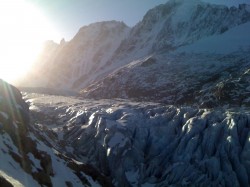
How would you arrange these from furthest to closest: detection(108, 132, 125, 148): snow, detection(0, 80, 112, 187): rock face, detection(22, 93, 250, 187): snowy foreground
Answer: detection(108, 132, 125, 148): snow → detection(22, 93, 250, 187): snowy foreground → detection(0, 80, 112, 187): rock face

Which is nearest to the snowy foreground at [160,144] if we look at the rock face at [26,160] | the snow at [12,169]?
the rock face at [26,160]

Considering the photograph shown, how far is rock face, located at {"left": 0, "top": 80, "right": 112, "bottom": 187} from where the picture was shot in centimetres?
7044

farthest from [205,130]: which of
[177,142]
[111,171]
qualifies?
[111,171]

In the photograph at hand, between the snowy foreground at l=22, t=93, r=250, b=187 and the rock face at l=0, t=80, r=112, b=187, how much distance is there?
3860mm

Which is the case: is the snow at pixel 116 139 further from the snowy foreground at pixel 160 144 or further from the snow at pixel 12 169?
the snow at pixel 12 169

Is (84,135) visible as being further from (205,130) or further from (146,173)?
(205,130)

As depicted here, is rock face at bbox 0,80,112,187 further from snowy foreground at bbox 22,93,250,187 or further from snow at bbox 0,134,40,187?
snowy foreground at bbox 22,93,250,187

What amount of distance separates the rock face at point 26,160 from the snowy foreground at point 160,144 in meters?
3.86

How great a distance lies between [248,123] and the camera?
365 feet

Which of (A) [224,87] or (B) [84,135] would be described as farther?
(A) [224,87]

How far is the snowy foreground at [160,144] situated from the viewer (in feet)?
339

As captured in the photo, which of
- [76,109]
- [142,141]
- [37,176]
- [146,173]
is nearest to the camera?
[37,176]

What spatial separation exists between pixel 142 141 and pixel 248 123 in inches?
1157

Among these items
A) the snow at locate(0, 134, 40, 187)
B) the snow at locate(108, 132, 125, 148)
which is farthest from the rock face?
the snow at locate(108, 132, 125, 148)
